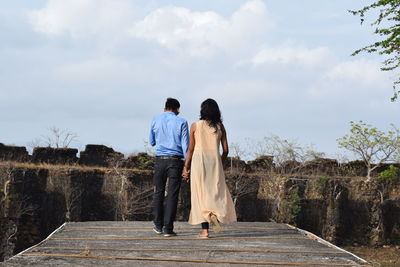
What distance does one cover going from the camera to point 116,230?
1118 cm

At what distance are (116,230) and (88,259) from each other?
3452 millimetres

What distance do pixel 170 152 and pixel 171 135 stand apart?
0.27 metres

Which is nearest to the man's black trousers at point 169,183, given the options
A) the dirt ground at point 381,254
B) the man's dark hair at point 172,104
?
the man's dark hair at point 172,104

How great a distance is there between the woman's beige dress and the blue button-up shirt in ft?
1.05

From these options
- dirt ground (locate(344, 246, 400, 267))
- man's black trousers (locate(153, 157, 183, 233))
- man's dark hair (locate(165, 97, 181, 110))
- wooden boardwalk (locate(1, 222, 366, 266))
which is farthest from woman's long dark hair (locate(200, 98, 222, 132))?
dirt ground (locate(344, 246, 400, 267))

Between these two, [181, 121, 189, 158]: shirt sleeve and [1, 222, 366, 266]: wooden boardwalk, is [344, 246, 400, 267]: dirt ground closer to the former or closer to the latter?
[1, 222, 366, 266]: wooden boardwalk

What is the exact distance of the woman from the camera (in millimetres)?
9344

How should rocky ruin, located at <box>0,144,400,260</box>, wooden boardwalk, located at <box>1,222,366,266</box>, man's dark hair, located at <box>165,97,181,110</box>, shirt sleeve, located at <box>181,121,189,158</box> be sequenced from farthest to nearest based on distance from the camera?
rocky ruin, located at <box>0,144,400,260</box>
man's dark hair, located at <box>165,97,181,110</box>
shirt sleeve, located at <box>181,121,189,158</box>
wooden boardwalk, located at <box>1,222,366,266</box>

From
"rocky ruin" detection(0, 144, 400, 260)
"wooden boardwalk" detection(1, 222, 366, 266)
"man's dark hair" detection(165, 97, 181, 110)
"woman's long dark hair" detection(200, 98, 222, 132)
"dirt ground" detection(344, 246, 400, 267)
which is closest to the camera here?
"wooden boardwalk" detection(1, 222, 366, 266)

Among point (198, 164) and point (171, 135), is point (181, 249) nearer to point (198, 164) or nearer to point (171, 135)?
point (198, 164)

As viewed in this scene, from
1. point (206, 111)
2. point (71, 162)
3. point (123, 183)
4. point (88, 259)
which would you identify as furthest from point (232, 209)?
point (71, 162)

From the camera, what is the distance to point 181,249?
8.42 meters

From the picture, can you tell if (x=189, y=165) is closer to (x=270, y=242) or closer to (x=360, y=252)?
(x=270, y=242)

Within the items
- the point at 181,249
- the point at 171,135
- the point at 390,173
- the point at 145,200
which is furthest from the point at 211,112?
the point at 390,173
